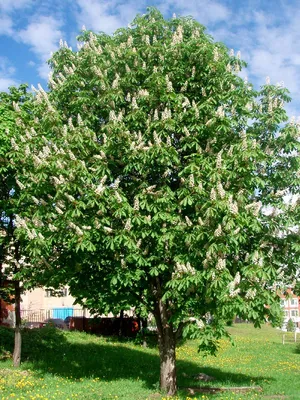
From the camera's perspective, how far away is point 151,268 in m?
11.1

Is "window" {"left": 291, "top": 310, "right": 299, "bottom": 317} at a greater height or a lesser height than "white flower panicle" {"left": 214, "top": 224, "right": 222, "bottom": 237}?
lesser

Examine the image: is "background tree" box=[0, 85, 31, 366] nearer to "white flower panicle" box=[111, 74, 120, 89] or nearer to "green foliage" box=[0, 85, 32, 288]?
"green foliage" box=[0, 85, 32, 288]

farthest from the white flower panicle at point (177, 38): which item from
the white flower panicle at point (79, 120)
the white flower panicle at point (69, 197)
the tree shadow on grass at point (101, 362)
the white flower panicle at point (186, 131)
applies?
the tree shadow on grass at point (101, 362)

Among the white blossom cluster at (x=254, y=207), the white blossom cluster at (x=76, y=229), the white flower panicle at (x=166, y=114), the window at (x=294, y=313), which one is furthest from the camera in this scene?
the window at (x=294, y=313)

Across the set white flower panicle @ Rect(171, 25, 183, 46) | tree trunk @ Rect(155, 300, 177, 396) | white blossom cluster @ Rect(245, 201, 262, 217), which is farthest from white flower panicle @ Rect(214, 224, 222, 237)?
white flower panicle @ Rect(171, 25, 183, 46)

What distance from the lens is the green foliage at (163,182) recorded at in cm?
1009

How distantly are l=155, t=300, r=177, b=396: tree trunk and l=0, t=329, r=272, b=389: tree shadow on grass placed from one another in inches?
24.2

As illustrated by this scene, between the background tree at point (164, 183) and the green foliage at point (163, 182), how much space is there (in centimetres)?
4

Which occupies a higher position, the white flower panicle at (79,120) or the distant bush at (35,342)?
the white flower panicle at (79,120)

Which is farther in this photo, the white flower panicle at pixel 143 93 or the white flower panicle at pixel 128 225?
the white flower panicle at pixel 143 93

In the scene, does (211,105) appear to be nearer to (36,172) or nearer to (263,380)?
(36,172)

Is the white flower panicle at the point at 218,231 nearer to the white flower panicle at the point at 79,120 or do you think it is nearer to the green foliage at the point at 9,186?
the white flower panicle at the point at 79,120

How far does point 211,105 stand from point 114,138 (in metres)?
2.54

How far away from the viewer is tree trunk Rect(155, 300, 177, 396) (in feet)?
41.8
